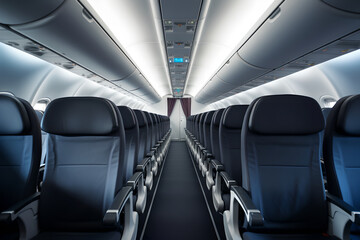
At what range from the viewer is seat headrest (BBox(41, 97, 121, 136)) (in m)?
1.50

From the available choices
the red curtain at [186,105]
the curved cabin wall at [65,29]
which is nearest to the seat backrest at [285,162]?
the curved cabin wall at [65,29]

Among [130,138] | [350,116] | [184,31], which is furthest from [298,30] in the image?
[130,138]

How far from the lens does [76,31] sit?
7.47ft

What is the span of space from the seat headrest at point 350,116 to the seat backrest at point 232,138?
100 centimetres

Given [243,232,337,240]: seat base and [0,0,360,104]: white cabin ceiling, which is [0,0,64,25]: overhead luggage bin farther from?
[243,232,337,240]: seat base

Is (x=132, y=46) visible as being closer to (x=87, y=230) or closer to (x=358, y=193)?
(x=87, y=230)

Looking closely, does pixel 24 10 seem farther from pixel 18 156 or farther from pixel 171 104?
pixel 171 104

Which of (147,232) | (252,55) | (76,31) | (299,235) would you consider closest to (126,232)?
(147,232)

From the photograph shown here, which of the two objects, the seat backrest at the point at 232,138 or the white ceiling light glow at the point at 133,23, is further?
the white ceiling light glow at the point at 133,23

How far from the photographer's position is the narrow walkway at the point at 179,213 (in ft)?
7.28

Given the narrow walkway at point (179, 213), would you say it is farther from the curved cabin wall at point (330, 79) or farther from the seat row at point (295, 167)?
the curved cabin wall at point (330, 79)

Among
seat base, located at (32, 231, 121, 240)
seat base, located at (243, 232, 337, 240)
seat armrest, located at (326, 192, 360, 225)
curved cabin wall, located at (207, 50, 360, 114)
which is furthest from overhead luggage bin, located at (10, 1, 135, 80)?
curved cabin wall, located at (207, 50, 360, 114)

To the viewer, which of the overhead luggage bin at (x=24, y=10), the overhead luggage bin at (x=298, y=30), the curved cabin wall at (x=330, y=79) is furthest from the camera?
the curved cabin wall at (x=330, y=79)

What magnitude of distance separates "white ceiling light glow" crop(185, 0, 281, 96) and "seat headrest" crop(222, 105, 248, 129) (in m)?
1.21
